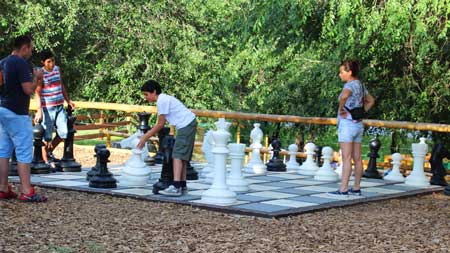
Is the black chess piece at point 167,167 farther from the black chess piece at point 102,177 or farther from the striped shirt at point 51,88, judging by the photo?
the striped shirt at point 51,88

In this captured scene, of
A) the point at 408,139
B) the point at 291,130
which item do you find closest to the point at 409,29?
the point at 408,139

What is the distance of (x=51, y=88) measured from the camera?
32.4ft

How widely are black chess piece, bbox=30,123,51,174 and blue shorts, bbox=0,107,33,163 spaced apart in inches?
64.7

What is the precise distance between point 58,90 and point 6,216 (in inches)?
127

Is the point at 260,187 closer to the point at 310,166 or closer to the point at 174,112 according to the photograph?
the point at 174,112

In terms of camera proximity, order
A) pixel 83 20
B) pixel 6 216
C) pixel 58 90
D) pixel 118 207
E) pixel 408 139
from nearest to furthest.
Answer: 1. pixel 6 216
2. pixel 118 207
3. pixel 58 90
4. pixel 408 139
5. pixel 83 20

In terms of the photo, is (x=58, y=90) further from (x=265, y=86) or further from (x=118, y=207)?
(x=265, y=86)

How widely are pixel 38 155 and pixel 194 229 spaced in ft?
12.0

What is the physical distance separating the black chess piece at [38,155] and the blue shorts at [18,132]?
1644mm

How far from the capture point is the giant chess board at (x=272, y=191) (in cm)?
→ 770

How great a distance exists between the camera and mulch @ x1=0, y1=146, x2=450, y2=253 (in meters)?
6.02

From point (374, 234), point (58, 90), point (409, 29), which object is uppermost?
point (409, 29)

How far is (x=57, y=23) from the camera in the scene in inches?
740

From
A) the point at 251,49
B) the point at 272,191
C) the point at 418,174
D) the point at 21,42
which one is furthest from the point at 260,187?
the point at 251,49
